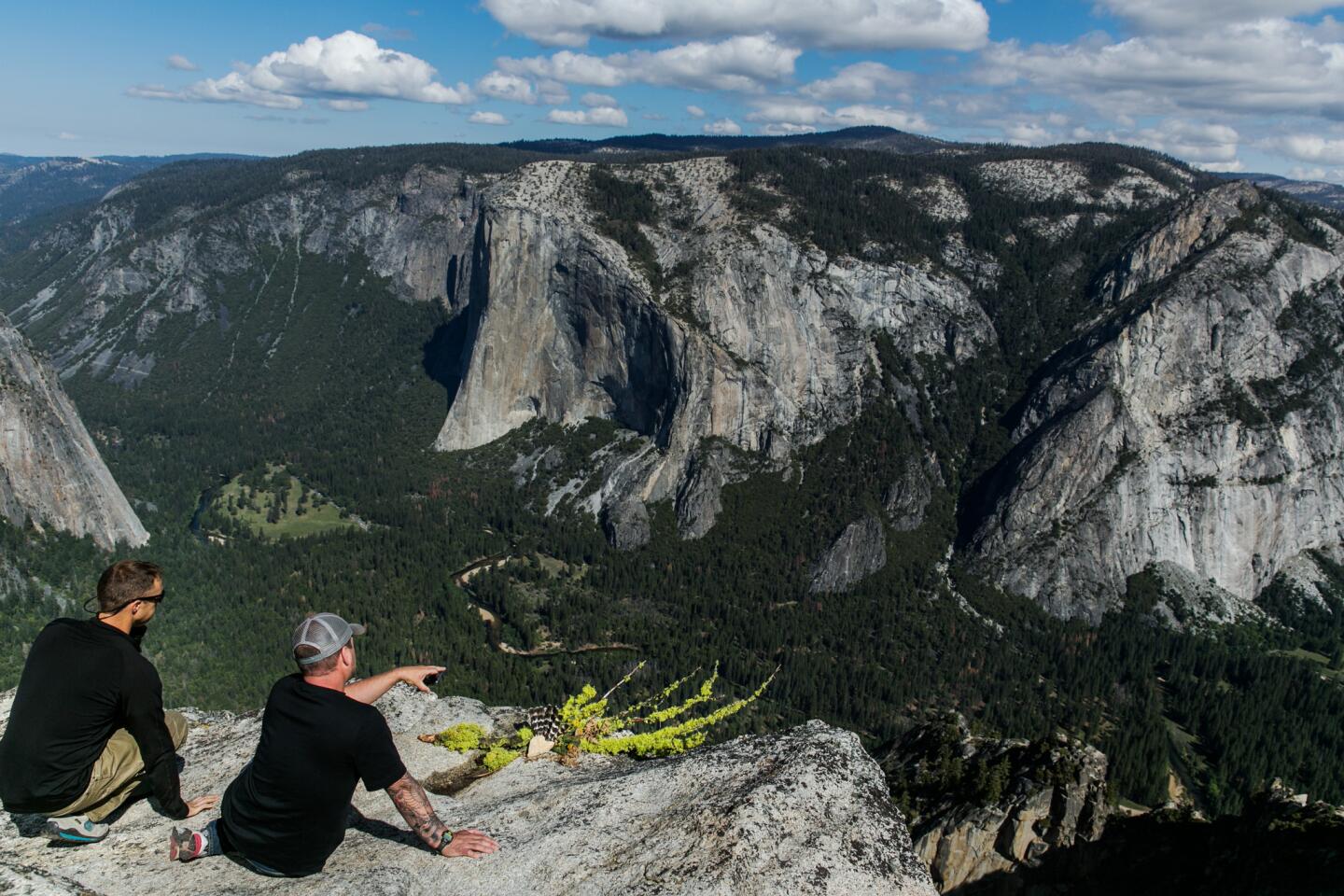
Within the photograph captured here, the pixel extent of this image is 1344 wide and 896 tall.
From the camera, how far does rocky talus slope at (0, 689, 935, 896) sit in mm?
8930

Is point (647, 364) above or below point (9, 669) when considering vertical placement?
above

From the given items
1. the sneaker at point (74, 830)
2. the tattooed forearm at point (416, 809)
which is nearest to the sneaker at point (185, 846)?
the sneaker at point (74, 830)

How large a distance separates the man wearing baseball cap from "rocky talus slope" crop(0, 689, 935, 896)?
0.28 m

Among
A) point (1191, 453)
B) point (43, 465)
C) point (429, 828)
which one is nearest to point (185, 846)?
point (429, 828)

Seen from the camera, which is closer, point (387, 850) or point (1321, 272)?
Answer: point (387, 850)

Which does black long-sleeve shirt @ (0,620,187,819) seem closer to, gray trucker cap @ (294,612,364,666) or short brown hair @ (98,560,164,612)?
short brown hair @ (98,560,164,612)

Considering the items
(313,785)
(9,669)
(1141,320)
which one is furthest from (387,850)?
(1141,320)

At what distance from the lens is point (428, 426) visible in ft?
436

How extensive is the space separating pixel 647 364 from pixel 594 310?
1138 centimetres

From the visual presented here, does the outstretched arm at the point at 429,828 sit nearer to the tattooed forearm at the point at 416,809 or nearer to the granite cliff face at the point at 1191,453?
the tattooed forearm at the point at 416,809

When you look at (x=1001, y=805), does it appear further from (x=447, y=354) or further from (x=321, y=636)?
(x=447, y=354)

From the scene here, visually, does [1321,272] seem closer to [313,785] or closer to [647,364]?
[647,364]

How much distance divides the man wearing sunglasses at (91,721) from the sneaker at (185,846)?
656 millimetres

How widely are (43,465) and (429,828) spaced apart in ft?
294
